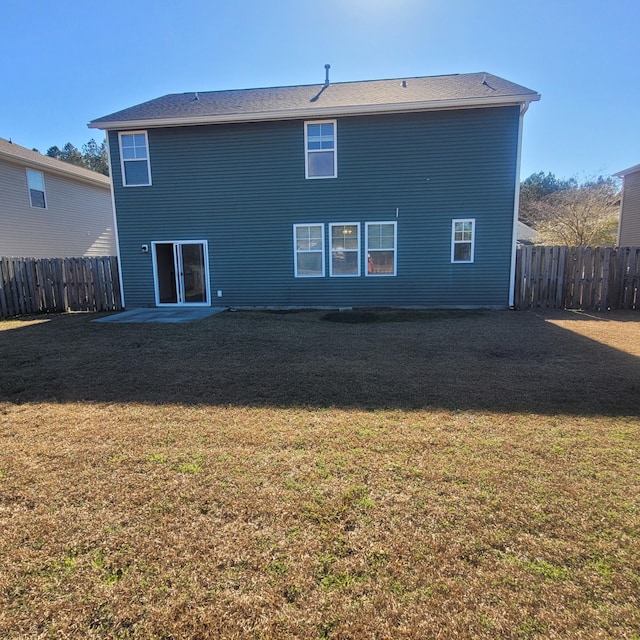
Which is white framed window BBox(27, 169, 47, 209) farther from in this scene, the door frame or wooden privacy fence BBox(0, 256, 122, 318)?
the door frame

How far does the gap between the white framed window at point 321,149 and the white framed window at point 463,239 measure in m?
3.80

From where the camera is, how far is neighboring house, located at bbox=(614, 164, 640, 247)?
1602cm

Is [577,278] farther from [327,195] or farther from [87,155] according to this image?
[87,155]

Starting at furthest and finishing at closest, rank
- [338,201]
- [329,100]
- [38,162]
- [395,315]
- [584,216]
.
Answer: [584,216], [38,162], [329,100], [338,201], [395,315]

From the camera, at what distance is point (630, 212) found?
16453 mm

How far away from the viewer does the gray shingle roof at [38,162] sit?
1405cm

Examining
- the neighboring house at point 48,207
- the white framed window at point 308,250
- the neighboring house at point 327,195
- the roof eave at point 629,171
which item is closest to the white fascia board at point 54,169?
the neighboring house at point 48,207

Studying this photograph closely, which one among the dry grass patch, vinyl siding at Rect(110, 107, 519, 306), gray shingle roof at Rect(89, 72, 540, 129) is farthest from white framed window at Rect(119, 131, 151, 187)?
the dry grass patch

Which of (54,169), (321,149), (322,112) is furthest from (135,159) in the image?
(54,169)

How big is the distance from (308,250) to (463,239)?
4.47 m

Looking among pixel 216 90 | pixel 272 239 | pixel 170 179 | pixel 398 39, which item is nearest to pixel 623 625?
pixel 272 239

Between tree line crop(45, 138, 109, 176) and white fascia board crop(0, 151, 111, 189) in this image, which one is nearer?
white fascia board crop(0, 151, 111, 189)

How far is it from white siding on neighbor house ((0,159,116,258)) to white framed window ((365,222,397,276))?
13.1 meters

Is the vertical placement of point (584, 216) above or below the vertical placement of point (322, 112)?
below
